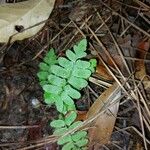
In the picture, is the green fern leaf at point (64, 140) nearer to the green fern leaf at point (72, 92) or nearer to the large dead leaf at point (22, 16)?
the green fern leaf at point (72, 92)

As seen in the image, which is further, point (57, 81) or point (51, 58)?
point (51, 58)

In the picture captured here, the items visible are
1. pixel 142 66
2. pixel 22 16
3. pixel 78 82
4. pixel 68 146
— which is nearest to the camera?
pixel 68 146

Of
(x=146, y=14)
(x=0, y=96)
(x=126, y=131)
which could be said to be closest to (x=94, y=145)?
(x=126, y=131)

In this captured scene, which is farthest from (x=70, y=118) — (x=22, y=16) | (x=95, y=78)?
(x=22, y=16)

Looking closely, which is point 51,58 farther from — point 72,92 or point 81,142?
point 81,142

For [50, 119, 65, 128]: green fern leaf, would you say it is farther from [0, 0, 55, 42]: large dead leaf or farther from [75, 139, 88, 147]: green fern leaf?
[0, 0, 55, 42]: large dead leaf

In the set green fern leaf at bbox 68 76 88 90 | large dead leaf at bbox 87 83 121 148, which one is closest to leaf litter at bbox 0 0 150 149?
large dead leaf at bbox 87 83 121 148

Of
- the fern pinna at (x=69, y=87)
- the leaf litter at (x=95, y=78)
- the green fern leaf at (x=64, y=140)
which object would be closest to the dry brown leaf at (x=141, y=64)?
the leaf litter at (x=95, y=78)
